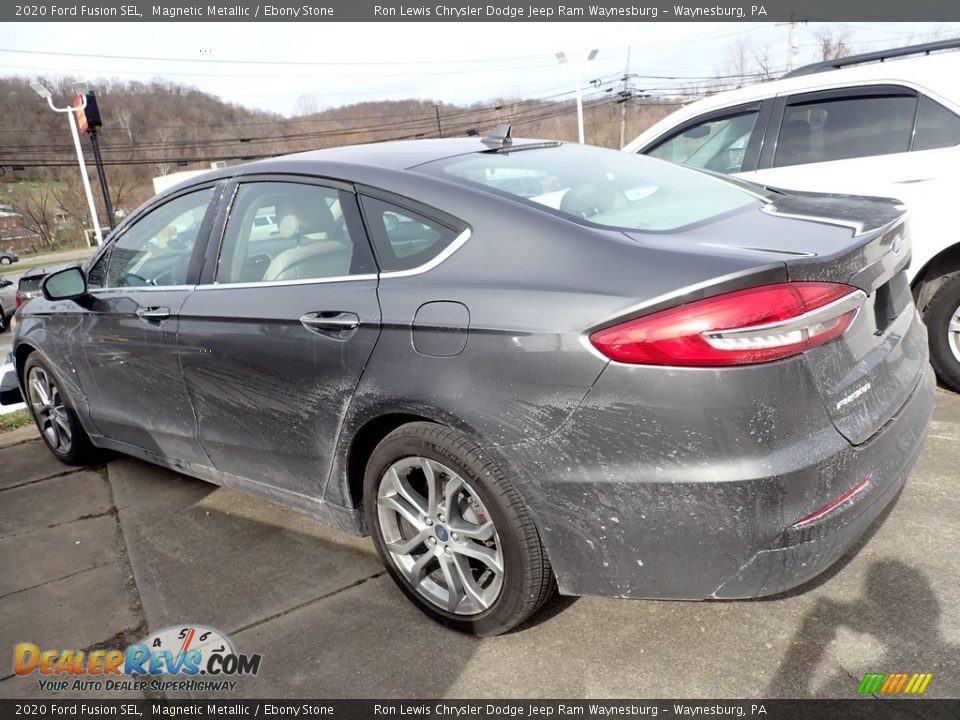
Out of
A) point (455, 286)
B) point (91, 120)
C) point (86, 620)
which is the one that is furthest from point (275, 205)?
point (91, 120)

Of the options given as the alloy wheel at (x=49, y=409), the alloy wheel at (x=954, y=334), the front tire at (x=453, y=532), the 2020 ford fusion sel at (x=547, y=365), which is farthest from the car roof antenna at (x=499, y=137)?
the alloy wheel at (x=49, y=409)

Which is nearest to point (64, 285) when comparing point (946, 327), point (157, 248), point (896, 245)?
point (157, 248)

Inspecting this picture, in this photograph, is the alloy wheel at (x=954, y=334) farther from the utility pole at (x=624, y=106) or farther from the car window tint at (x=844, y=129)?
the utility pole at (x=624, y=106)

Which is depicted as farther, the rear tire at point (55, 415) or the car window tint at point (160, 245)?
the rear tire at point (55, 415)

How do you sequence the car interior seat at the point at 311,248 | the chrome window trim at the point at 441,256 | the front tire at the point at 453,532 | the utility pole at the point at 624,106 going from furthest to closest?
the utility pole at the point at 624,106, the car interior seat at the point at 311,248, the chrome window trim at the point at 441,256, the front tire at the point at 453,532

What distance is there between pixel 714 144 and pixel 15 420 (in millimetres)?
5633

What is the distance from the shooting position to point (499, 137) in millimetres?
2971

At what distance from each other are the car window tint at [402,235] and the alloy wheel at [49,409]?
278 centimetres

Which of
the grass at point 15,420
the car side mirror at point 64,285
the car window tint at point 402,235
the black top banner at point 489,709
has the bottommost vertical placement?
the grass at point 15,420

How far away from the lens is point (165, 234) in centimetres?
334

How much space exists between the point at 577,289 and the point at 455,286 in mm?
409

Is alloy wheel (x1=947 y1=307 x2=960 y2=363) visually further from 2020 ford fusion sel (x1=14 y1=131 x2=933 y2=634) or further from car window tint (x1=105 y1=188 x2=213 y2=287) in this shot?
car window tint (x1=105 y1=188 x2=213 y2=287)

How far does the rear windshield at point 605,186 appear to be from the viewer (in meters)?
2.23

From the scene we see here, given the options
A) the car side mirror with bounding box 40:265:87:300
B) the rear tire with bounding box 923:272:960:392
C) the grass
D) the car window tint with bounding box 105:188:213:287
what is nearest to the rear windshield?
the car window tint with bounding box 105:188:213:287
